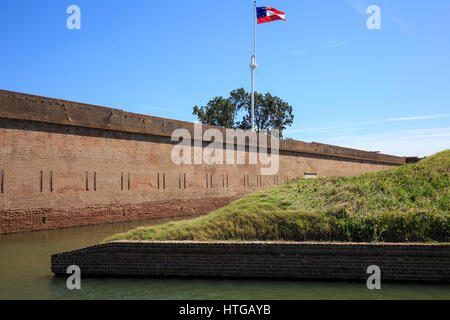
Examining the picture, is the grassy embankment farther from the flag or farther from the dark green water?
the flag

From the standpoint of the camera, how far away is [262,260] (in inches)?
282

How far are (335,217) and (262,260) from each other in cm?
193

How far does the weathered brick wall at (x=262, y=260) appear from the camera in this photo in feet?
22.2

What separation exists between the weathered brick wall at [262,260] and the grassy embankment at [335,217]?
689 millimetres

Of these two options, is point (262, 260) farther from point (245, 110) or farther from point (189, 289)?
point (245, 110)

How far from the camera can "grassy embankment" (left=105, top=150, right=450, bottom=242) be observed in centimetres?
765

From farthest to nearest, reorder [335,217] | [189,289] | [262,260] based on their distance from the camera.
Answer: [335,217]
[262,260]
[189,289]

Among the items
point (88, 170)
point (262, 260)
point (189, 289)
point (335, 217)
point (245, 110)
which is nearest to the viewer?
point (189, 289)

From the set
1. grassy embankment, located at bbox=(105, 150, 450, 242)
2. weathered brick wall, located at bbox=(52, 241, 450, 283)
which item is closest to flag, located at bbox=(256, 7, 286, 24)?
grassy embankment, located at bbox=(105, 150, 450, 242)

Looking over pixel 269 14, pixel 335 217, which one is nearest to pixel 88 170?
pixel 335 217

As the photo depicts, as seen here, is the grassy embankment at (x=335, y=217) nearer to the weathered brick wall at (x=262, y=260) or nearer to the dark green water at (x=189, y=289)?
the weathered brick wall at (x=262, y=260)

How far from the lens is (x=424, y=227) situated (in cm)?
756

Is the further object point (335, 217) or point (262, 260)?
point (335, 217)
